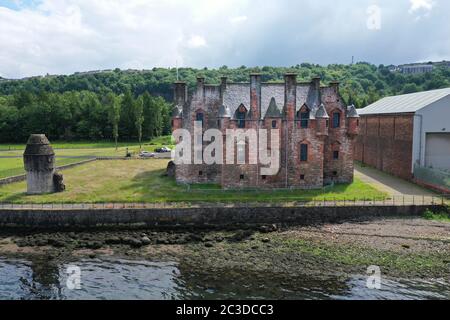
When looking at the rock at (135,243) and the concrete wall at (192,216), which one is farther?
the concrete wall at (192,216)

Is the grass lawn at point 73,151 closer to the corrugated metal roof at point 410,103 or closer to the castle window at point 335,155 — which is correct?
the castle window at point 335,155

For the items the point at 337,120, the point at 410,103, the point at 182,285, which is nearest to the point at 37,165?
the point at 182,285

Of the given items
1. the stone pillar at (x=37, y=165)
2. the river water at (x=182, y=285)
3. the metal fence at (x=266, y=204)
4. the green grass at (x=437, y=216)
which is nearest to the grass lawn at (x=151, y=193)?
the metal fence at (x=266, y=204)

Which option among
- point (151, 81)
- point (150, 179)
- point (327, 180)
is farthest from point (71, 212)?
point (151, 81)

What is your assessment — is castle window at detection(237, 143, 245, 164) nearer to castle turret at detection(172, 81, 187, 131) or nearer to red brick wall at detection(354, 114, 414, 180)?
castle turret at detection(172, 81, 187, 131)

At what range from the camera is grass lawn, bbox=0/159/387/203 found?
38469mm

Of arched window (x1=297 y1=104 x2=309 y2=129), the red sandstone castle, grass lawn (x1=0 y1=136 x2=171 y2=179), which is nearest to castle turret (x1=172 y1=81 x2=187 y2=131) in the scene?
the red sandstone castle

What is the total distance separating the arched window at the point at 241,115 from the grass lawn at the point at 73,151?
27.0 meters

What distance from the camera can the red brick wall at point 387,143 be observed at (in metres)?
45.6

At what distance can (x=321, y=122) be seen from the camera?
134 ft

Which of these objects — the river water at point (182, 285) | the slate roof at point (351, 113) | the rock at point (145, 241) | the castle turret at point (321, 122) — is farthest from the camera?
the slate roof at point (351, 113)

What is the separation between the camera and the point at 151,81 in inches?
6668

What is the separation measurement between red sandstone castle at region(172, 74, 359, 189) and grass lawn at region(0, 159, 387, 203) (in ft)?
5.01
